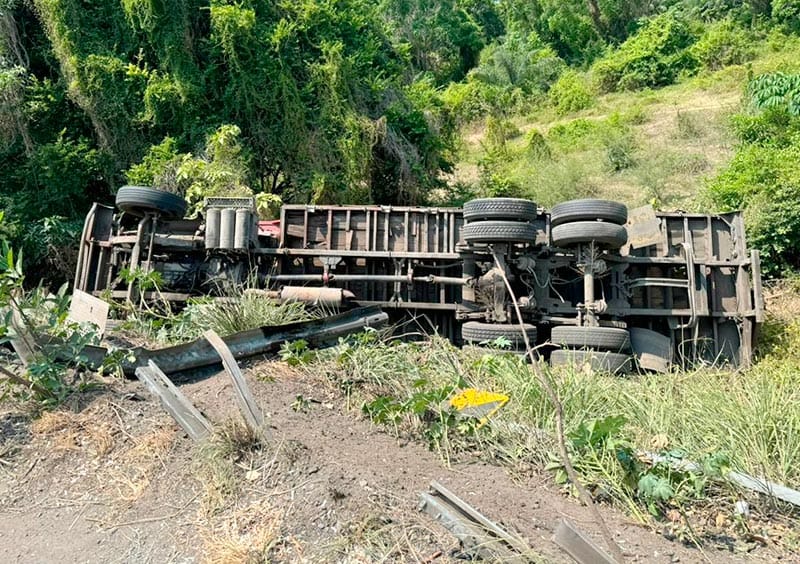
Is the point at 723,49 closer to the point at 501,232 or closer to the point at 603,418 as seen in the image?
the point at 501,232

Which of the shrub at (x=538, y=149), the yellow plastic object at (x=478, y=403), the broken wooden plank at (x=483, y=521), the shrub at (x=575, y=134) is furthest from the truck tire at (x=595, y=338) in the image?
the shrub at (x=575, y=134)

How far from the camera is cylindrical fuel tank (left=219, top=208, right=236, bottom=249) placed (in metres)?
7.71

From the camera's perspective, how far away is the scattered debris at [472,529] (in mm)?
2678

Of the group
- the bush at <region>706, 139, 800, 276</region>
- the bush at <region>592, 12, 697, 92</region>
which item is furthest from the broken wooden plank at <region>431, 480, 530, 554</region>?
the bush at <region>592, 12, 697, 92</region>

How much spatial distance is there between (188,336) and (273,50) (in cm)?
887

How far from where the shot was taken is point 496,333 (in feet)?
23.1

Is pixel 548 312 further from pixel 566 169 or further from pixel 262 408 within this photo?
pixel 566 169

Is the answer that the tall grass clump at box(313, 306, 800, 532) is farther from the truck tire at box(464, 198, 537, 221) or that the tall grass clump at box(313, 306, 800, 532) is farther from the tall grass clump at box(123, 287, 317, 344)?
the truck tire at box(464, 198, 537, 221)

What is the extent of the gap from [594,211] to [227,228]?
457cm

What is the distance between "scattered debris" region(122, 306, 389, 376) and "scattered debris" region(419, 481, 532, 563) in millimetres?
2632

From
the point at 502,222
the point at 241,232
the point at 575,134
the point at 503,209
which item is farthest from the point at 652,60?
the point at 241,232

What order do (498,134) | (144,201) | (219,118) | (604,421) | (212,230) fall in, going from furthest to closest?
1. (498,134)
2. (219,118)
3. (212,230)
4. (144,201)
5. (604,421)

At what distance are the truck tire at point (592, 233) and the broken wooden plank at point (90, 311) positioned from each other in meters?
5.11

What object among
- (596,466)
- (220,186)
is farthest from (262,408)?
(220,186)
